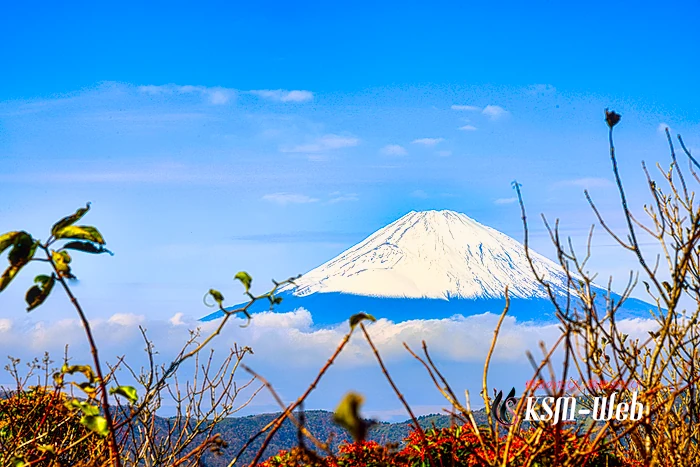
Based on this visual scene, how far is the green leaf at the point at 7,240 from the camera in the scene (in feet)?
4.62

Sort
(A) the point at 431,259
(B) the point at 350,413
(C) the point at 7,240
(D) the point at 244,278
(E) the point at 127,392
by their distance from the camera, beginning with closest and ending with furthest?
(B) the point at 350,413 < (C) the point at 7,240 < (E) the point at 127,392 < (D) the point at 244,278 < (A) the point at 431,259

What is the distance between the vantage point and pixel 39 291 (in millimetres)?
1504

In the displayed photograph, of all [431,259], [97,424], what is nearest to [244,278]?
[97,424]

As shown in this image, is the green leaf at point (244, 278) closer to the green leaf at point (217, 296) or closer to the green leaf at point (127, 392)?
the green leaf at point (217, 296)

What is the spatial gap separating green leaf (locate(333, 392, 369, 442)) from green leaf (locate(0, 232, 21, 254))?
2.90 feet

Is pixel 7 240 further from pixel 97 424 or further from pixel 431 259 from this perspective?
pixel 431 259

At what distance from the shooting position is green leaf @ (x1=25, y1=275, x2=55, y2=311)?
1.48 meters

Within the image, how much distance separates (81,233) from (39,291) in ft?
0.55

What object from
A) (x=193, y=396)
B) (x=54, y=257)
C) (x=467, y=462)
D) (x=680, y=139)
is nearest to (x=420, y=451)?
(x=467, y=462)

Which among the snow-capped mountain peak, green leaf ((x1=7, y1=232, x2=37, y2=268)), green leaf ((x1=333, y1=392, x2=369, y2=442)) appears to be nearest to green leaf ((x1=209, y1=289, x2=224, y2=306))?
green leaf ((x1=7, y1=232, x2=37, y2=268))

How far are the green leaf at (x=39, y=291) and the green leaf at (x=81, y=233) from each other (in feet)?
0.32

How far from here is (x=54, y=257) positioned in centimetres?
148

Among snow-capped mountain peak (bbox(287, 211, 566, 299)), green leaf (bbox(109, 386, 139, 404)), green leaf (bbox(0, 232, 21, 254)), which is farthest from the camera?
snow-capped mountain peak (bbox(287, 211, 566, 299))

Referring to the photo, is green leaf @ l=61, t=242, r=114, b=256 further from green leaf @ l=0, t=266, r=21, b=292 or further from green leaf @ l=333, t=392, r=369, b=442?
green leaf @ l=333, t=392, r=369, b=442
